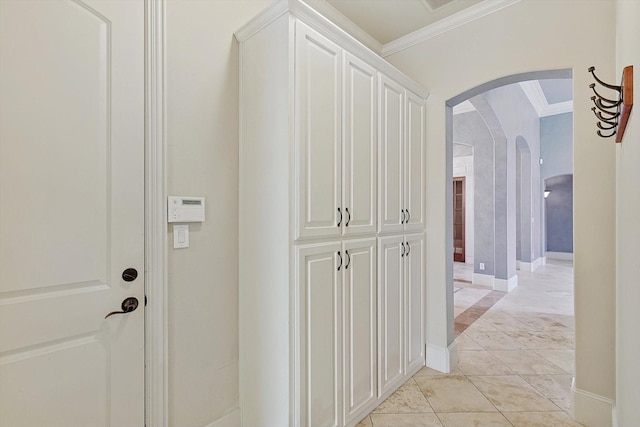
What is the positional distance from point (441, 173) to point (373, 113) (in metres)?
0.94

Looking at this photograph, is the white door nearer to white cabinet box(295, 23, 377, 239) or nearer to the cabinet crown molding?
the cabinet crown molding

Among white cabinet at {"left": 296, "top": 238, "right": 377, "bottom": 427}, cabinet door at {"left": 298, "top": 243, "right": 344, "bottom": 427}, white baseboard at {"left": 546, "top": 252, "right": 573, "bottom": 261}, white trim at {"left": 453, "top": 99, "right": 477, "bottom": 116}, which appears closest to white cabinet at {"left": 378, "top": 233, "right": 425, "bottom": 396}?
white cabinet at {"left": 296, "top": 238, "right": 377, "bottom": 427}

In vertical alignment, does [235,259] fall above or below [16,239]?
below

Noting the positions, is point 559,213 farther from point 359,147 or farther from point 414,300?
point 359,147

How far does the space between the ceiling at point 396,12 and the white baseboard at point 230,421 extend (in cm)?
291

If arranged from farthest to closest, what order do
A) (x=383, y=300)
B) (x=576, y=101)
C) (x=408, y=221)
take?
(x=408, y=221)
(x=383, y=300)
(x=576, y=101)

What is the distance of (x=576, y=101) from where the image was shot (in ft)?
6.44

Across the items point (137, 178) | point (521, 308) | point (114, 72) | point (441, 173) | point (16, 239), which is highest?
point (114, 72)

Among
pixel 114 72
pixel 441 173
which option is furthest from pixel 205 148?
pixel 441 173

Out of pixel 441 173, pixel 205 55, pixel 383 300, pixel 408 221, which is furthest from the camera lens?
pixel 441 173

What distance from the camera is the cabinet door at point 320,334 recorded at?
155 cm

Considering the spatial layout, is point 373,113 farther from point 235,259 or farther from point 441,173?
point 235,259

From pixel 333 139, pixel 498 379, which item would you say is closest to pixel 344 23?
pixel 333 139

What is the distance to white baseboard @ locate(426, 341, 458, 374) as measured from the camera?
8.34 feet
